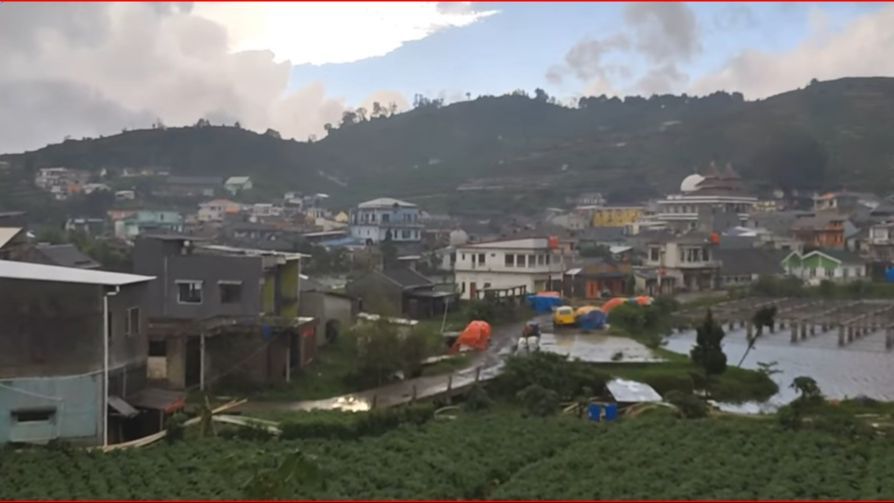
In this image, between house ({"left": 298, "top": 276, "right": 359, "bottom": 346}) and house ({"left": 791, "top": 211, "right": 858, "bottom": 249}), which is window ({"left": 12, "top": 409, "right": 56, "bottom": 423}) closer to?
house ({"left": 298, "top": 276, "right": 359, "bottom": 346})

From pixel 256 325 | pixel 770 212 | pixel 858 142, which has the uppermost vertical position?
pixel 858 142

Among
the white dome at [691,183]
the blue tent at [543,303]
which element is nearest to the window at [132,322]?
the blue tent at [543,303]

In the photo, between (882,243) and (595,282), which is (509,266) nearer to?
(595,282)

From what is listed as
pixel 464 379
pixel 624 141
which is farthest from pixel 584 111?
pixel 464 379

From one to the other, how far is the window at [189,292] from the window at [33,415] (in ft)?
14.0

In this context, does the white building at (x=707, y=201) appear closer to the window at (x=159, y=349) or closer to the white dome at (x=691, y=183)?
the white dome at (x=691, y=183)

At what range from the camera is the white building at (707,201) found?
39.4m

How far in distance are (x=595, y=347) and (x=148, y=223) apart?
24934 millimetres

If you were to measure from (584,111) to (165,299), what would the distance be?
2731 inches

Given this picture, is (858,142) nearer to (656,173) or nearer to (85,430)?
(656,173)

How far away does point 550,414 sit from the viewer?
433 inches

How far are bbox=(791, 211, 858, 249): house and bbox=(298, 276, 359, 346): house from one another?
17.2m

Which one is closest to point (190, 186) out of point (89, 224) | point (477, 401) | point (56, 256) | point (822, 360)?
point (89, 224)

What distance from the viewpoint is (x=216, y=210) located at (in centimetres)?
4366
